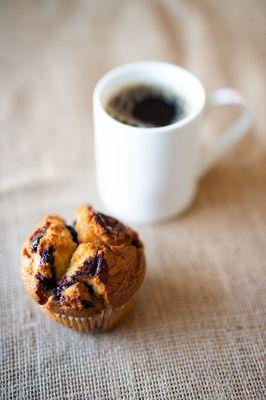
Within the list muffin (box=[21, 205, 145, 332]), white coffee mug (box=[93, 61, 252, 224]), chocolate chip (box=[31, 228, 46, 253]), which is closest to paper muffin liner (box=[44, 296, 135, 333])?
muffin (box=[21, 205, 145, 332])

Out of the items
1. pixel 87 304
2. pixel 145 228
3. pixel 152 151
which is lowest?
pixel 145 228

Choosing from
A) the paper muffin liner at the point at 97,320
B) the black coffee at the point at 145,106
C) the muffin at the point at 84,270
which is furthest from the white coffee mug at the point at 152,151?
the paper muffin liner at the point at 97,320

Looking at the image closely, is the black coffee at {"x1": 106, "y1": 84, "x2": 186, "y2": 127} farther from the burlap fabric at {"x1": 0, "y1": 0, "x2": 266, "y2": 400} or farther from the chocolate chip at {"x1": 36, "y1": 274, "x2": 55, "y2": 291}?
the chocolate chip at {"x1": 36, "y1": 274, "x2": 55, "y2": 291}

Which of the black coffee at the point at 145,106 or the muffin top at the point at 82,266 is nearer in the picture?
the muffin top at the point at 82,266

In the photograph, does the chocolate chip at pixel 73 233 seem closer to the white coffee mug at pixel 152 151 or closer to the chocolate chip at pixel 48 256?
the chocolate chip at pixel 48 256

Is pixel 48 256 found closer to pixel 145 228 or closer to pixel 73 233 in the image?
pixel 73 233

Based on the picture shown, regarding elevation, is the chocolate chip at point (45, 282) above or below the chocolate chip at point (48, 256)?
below

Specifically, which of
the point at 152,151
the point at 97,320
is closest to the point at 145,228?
the point at 152,151
